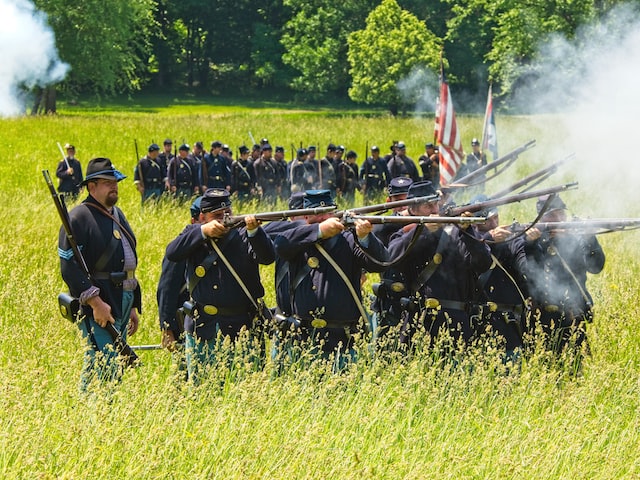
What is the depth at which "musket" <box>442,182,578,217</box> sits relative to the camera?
6.08m

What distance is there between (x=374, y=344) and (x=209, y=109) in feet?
176

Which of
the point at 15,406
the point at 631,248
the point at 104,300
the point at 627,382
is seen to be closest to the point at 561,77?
the point at 631,248

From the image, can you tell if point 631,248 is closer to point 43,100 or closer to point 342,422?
point 342,422

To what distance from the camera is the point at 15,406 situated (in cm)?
496

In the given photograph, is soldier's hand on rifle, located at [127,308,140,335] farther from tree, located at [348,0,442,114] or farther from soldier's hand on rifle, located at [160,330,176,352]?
tree, located at [348,0,442,114]

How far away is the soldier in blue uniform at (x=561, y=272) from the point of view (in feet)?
24.1

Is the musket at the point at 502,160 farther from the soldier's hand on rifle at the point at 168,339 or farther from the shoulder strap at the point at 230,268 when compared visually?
the soldier's hand on rifle at the point at 168,339

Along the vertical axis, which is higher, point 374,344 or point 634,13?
point 634,13

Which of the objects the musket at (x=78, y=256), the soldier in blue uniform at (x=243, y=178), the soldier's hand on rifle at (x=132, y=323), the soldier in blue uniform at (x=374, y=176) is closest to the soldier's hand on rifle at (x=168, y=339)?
the soldier's hand on rifle at (x=132, y=323)

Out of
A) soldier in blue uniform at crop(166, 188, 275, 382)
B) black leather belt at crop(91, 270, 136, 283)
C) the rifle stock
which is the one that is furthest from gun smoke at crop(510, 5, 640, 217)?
black leather belt at crop(91, 270, 136, 283)

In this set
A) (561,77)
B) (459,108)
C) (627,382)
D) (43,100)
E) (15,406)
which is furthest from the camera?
(459,108)

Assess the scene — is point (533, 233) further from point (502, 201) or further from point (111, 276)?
point (111, 276)

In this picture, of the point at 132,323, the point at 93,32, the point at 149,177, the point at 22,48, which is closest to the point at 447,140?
the point at 149,177

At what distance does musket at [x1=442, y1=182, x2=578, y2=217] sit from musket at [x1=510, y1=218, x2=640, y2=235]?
1.61 feet
